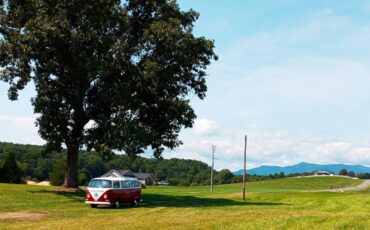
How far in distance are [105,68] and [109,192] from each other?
918 cm

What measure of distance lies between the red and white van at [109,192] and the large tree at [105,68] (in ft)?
11.0

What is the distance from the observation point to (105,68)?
3666cm

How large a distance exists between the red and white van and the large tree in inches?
133

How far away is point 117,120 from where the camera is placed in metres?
38.3

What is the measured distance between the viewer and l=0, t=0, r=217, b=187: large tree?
36781mm

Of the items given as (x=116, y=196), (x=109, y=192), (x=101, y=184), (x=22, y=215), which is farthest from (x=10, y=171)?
(x=22, y=215)

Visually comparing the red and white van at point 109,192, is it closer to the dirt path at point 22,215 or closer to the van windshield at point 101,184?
the van windshield at point 101,184

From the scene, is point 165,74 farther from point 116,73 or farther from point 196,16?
point 196,16

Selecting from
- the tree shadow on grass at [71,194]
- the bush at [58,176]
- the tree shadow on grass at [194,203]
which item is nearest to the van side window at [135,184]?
the tree shadow on grass at [194,203]

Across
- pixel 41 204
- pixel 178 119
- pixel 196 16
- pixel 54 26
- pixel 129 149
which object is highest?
pixel 196 16

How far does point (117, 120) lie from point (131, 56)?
16.6 ft

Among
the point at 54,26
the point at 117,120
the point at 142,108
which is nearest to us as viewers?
the point at 54,26

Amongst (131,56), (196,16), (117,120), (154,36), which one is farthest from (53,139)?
(196,16)

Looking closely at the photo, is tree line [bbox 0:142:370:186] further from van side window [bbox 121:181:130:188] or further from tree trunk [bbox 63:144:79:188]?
van side window [bbox 121:181:130:188]
